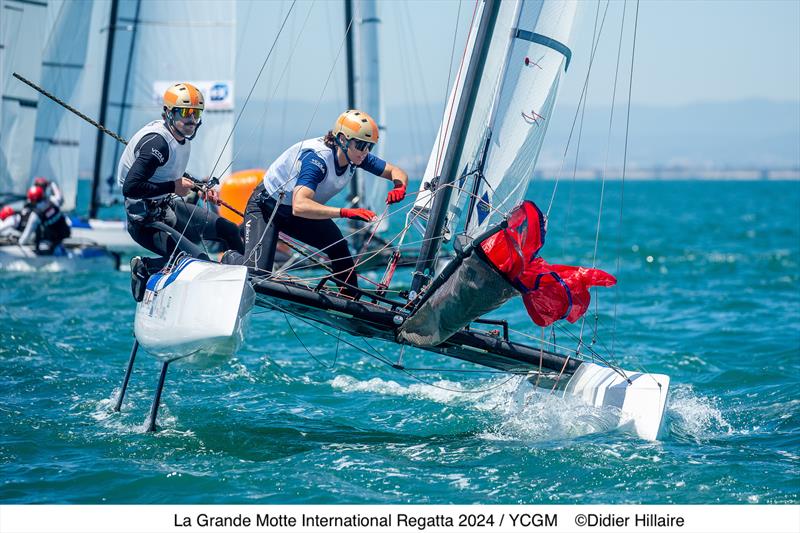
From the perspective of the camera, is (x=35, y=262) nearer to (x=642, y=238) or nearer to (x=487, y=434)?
(x=487, y=434)

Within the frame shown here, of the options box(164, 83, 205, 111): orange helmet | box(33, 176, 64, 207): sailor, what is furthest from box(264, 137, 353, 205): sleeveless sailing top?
box(33, 176, 64, 207): sailor

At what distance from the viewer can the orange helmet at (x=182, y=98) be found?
6.49 m

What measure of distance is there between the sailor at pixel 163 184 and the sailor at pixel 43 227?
945 cm

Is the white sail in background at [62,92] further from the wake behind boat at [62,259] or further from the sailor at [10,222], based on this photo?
the wake behind boat at [62,259]

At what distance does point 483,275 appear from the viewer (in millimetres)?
5418

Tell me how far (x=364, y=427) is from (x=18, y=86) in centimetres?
1340

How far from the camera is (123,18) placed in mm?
19469

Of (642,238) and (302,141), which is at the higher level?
(302,141)

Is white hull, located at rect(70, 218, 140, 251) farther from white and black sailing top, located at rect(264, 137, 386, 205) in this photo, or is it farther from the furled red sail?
the furled red sail

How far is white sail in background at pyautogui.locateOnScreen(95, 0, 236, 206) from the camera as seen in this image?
19516mm

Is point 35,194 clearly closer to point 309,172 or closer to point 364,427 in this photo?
point 364,427

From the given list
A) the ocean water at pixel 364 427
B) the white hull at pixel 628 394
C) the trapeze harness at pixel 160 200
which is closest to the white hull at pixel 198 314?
the trapeze harness at pixel 160 200
